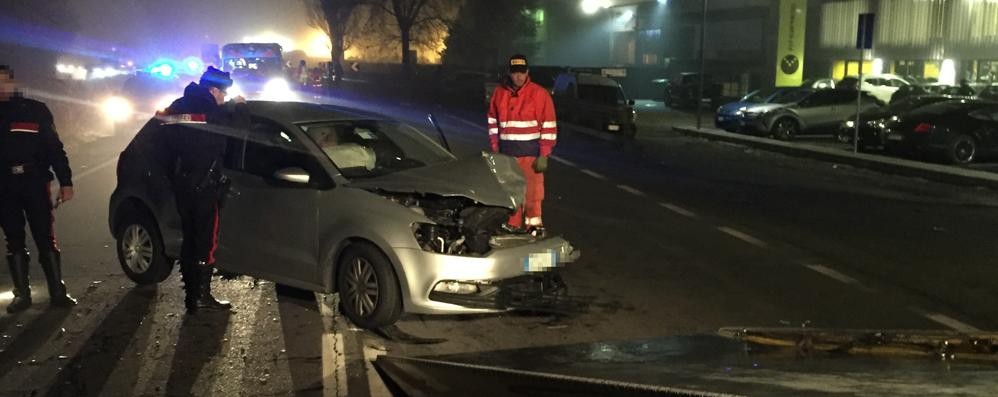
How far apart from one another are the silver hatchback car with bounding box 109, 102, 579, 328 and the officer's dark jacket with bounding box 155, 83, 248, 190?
0.06 m

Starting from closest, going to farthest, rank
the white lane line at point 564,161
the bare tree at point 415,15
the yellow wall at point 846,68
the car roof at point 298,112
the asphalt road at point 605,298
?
1. the asphalt road at point 605,298
2. the car roof at point 298,112
3. the white lane line at point 564,161
4. the yellow wall at point 846,68
5. the bare tree at point 415,15

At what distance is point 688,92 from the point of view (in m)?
44.2

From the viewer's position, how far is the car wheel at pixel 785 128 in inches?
1076

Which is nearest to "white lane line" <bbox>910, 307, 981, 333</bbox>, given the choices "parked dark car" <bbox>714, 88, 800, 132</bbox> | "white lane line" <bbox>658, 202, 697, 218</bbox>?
"white lane line" <bbox>658, 202, 697, 218</bbox>

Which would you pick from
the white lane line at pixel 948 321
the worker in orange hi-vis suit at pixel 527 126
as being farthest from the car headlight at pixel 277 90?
the white lane line at pixel 948 321

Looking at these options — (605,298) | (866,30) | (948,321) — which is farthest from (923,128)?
(605,298)

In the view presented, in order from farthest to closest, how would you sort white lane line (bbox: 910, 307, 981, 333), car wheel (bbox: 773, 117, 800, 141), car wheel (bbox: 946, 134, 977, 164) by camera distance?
car wheel (bbox: 773, 117, 800, 141)
car wheel (bbox: 946, 134, 977, 164)
white lane line (bbox: 910, 307, 981, 333)

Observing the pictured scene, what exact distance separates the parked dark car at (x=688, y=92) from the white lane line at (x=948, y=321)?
3683cm

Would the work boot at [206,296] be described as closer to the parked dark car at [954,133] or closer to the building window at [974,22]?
the parked dark car at [954,133]

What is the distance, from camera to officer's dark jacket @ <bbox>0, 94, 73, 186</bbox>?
6.99m

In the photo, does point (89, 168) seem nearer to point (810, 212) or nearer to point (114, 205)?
point (114, 205)

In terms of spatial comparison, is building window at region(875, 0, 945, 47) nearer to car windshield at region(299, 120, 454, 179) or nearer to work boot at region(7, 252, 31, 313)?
car windshield at region(299, 120, 454, 179)

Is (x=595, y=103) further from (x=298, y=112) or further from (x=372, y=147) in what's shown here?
(x=298, y=112)

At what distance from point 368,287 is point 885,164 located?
598 inches
